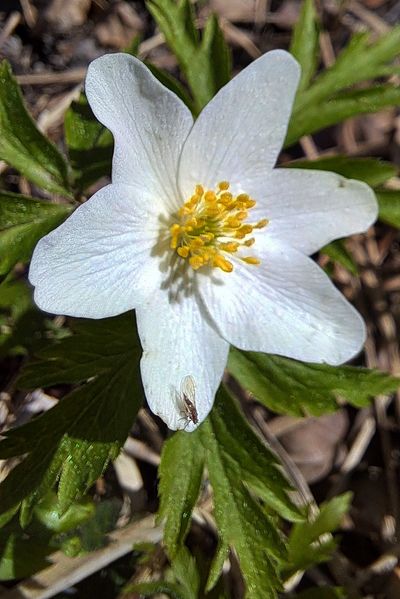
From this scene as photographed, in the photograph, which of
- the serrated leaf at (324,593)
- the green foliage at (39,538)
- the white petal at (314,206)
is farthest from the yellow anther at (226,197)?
the serrated leaf at (324,593)

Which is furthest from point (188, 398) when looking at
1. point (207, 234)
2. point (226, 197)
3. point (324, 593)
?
point (324, 593)

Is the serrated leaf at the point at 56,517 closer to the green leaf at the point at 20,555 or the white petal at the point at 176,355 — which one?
the green leaf at the point at 20,555

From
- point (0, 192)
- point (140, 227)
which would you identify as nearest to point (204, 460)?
point (140, 227)

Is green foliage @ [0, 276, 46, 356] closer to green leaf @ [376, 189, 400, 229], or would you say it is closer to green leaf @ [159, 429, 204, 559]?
green leaf @ [159, 429, 204, 559]

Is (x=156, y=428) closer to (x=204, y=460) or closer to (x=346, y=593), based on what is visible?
(x=204, y=460)

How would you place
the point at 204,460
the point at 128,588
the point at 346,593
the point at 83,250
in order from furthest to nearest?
the point at 346,593 < the point at 128,588 < the point at 204,460 < the point at 83,250

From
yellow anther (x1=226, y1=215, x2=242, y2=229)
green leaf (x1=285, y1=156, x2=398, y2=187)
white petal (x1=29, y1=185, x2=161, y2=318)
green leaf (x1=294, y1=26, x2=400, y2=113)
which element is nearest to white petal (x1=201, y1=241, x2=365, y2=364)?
yellow anther (x1=226, y1=215, x2=242, y2=229)

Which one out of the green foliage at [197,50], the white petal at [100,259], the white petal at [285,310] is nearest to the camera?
the white petal at [100,259]

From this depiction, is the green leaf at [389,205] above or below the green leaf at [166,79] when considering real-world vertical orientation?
below
